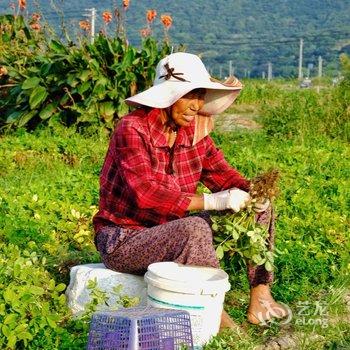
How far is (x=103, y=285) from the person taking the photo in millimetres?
4969

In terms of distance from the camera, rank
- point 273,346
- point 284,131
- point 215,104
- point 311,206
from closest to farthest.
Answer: point 273,346 < point 215,104 < point 311,206 < point 284,131

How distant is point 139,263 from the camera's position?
4.88 metres

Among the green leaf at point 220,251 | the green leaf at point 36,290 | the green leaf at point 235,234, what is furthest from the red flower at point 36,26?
the green leaf at point 36,290

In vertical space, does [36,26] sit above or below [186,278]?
above

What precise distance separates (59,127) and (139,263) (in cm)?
590

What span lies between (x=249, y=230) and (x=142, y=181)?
0.66 m

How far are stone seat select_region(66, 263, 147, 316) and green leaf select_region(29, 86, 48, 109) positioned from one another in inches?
231

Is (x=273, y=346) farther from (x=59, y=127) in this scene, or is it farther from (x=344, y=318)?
(x=59, y=127)

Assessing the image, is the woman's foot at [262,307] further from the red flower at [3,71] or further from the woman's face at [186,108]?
the red flower at [3,71]

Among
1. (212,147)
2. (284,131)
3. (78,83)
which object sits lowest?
(284,131)

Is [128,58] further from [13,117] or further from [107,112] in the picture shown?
[13,117]

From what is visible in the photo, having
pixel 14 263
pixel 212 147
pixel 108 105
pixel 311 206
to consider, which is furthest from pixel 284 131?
pixel 14 263

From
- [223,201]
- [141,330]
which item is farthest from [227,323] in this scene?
[141,330]

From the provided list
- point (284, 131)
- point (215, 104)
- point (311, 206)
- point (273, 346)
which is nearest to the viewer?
point (273, 346)
